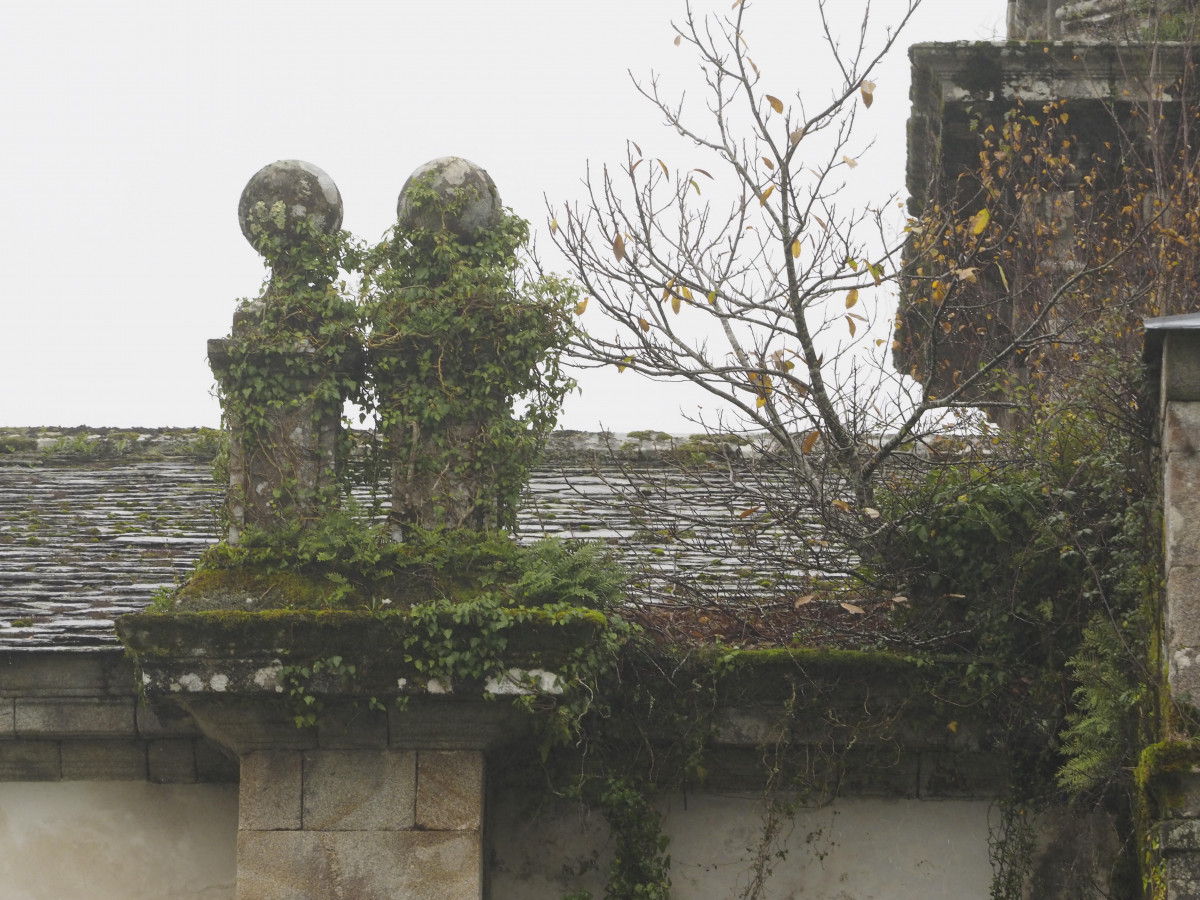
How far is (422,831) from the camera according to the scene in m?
4.95

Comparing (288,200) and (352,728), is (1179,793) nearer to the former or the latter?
(352,728)

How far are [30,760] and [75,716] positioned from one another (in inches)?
15.1

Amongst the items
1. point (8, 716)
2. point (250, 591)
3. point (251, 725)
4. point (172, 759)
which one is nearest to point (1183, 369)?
point (250, 591)

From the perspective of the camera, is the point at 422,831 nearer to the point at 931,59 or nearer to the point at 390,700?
the point at 390,700

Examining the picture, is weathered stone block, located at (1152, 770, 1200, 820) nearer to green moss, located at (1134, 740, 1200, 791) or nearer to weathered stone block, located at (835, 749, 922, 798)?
green moss, located at (1134, 740, 1200, 791)

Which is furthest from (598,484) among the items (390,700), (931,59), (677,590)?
(931,59)

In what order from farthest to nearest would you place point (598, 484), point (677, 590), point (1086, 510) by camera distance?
point (598, 484) < point (677, 590) < point (1086, 510)

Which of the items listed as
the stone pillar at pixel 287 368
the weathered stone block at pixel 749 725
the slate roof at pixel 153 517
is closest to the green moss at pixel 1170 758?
the weathered stone block at pixel 749 725

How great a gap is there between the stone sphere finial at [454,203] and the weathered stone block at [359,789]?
224 centimetres

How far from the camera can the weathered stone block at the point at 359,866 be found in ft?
16.0

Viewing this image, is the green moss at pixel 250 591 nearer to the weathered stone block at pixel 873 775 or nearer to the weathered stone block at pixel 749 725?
the weathered stone block at pixel 749 725

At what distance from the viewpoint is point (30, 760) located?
5.60 metres

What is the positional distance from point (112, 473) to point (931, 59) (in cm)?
727

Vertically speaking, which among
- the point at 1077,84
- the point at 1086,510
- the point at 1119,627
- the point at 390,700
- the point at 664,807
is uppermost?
the point at 1077,84
